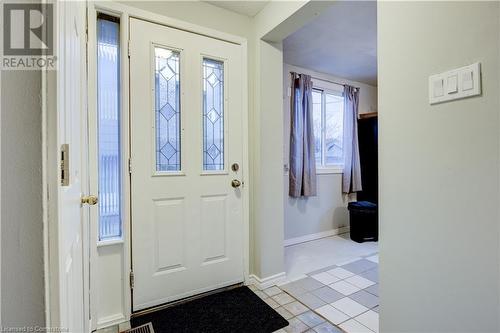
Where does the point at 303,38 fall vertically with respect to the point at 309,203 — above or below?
above

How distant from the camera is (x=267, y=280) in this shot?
82.6 inches

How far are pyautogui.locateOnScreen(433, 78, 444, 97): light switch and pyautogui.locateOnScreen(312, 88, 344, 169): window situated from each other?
8.25 ft

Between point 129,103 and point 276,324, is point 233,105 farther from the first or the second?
point 276,324

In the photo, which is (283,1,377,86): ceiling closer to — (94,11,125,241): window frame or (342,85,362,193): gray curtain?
(342,85,362,193): gray curtain

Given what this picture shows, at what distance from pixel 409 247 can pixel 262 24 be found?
1896mm

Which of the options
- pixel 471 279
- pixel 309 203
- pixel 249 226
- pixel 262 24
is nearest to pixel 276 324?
pixel 249 226

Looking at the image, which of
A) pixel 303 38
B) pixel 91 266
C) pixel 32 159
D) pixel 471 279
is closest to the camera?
pixel 32 159

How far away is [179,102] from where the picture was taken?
1.85 meters

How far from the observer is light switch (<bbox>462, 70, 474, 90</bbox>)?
87cm

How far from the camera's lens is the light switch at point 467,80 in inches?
34.1

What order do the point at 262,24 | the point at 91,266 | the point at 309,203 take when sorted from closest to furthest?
the point at 91,266 → the point at 262,24 → the point at 309,203

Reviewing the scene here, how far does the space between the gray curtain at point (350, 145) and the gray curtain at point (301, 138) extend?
0.74 metres

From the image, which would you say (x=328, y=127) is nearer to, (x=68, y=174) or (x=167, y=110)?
(x=167, y=110)

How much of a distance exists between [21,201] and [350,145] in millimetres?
3725
